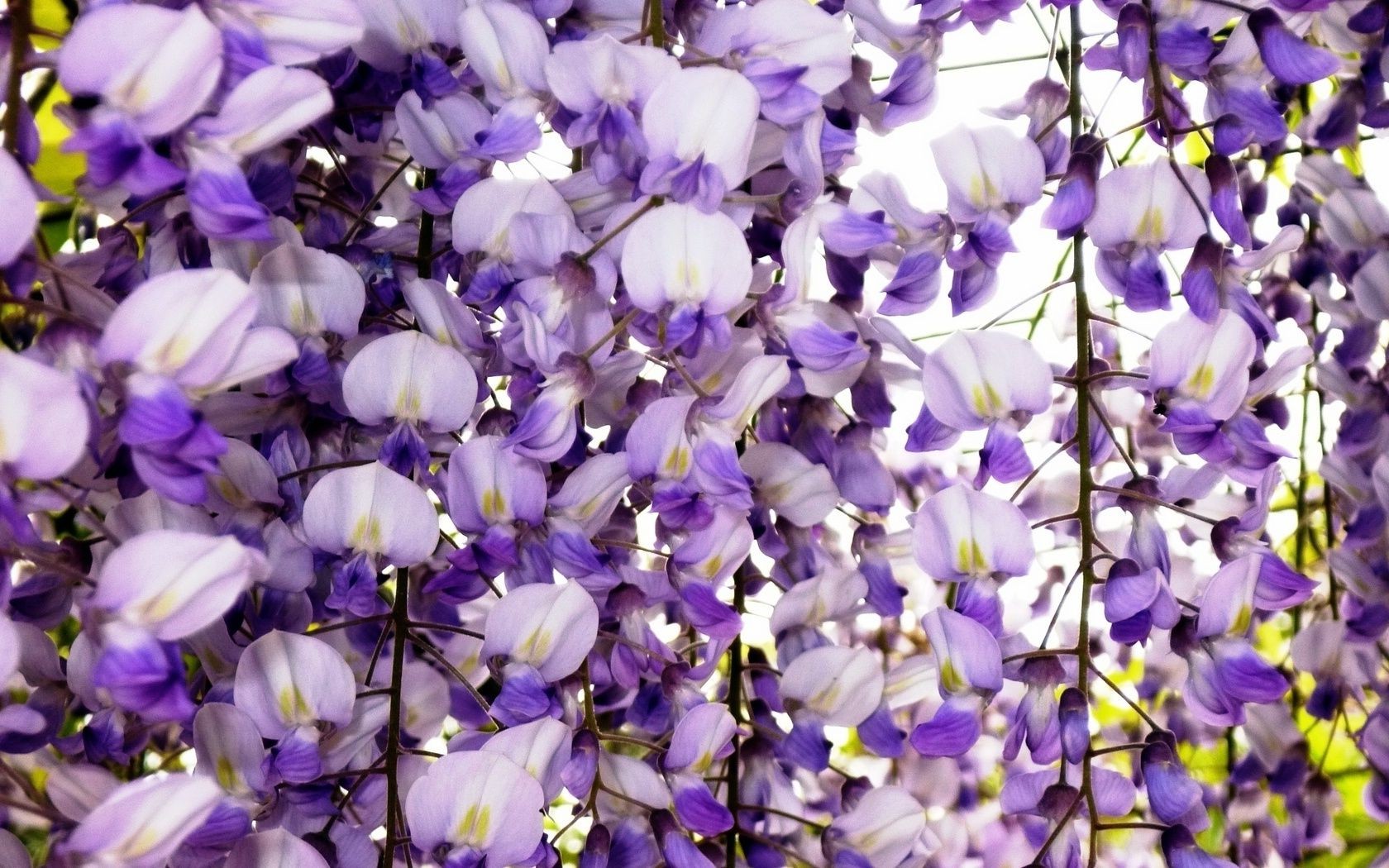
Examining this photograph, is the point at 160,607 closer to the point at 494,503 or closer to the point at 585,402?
the point at 494,503

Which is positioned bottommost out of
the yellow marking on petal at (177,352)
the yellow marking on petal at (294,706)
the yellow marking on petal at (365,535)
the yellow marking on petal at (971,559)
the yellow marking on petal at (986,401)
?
the yellow marking on petal at (294,706)

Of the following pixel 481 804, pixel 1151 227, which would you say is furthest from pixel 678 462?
pixel 1151 227

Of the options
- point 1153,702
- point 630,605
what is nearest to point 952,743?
point 630,605

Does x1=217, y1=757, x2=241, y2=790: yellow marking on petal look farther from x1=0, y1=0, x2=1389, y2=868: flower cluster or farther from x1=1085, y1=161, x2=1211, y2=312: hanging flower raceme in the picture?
x1=1085, y1=161, x2=1211, y2=312: hanging flower raceme

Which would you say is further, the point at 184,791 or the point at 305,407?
the point at 305,407

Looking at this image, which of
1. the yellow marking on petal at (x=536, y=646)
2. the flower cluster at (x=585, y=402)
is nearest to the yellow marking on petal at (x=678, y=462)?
the flower cluster at (x=585, y=402)

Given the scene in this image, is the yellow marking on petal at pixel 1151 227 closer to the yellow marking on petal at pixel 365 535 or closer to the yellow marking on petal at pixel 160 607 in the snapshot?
the yellow marking on petal at pixel 365 535

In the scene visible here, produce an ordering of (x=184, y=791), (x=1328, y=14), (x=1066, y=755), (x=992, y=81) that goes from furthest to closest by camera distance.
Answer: (x=992, y=81), (x=1328, y=14), (x=1066, y=755), (x=184, y=791)

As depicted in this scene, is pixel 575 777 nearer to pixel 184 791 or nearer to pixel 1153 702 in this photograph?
pixel 184 791
